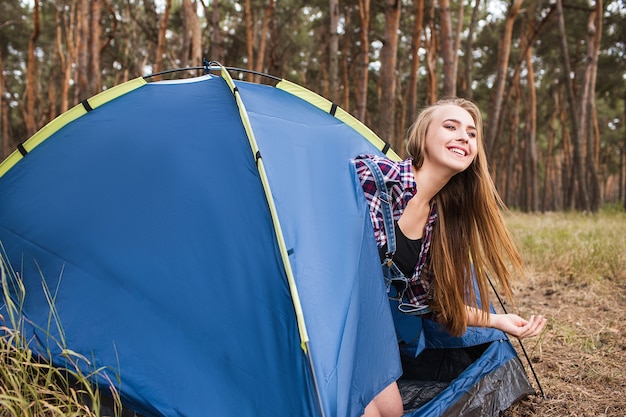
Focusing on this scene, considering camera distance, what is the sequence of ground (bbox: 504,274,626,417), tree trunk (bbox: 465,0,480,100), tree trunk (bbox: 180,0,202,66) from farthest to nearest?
tree trunk (bbox: 465,0,480,100) < tree trunk (bbox: 180,0,202,66) < ground (bbox: 504,274,626,417)

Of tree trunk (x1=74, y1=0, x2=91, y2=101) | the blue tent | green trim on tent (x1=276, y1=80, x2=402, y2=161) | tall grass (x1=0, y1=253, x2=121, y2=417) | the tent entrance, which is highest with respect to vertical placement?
tree trunk (x1=74, y1=0, x2=91, y2=101)

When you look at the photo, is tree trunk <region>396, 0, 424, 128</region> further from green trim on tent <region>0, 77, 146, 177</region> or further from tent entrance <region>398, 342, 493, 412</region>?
green trim on tent <region>0, 77, 146, 177</region>

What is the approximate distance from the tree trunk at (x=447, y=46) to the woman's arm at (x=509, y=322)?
5.50m

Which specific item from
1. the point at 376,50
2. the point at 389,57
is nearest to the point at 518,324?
the point at 389,57

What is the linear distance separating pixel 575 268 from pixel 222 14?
473 inches

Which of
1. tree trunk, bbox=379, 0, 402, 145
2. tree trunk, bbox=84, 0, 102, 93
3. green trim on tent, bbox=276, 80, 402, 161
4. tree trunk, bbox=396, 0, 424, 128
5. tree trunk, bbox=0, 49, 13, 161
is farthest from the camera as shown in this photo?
tree trunk, bbox=0, 49, 13, 161

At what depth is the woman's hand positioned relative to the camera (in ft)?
7.50

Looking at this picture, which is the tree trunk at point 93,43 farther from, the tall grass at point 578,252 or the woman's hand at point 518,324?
the woman's hand at point 518,324

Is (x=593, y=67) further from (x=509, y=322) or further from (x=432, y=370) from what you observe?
(x=509, y=322)

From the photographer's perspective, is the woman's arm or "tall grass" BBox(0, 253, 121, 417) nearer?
"tall grass" BBox(0, 253, 121, 417)

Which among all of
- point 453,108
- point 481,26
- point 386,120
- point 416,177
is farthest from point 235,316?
point 481,26

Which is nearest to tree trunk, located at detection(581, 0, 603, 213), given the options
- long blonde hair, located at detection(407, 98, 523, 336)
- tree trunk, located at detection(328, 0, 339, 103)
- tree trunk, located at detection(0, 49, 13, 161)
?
tree trunk, located at detection(328, 0, 339, 103)

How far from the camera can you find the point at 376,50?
16.7 metres

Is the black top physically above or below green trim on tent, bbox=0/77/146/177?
below
